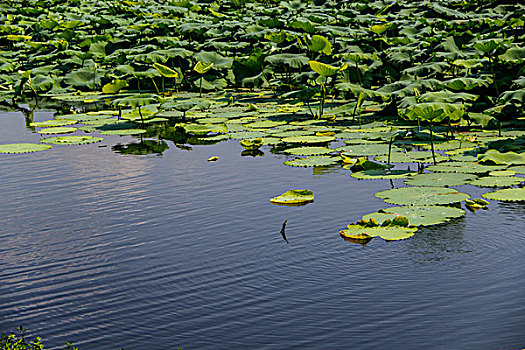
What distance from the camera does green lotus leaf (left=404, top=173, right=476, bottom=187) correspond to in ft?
18.6

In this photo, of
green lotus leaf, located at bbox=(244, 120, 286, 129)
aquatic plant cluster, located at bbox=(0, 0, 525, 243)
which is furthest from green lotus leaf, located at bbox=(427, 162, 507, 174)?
green lotus leaf, located at bbox=(244, 120, 286, 129)

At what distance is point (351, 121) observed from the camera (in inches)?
368

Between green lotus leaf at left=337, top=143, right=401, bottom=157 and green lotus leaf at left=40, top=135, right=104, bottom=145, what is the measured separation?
9.92 feet

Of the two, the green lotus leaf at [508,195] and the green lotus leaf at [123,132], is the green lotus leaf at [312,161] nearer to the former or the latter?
the green lotus leaf at [508,195]

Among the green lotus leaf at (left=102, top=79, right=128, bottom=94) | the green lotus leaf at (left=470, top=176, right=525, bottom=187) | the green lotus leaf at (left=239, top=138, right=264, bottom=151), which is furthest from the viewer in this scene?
the green lotus leaf at (left=102, top=79, right=128, bottom=94)

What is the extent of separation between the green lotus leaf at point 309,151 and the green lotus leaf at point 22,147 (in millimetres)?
2796

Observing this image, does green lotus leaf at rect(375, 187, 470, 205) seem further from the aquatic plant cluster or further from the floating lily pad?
the floating lily pad

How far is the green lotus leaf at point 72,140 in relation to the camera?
8.11 metres

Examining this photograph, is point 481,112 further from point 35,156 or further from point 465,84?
point 35,156

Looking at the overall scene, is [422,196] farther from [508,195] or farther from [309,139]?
[309,139]

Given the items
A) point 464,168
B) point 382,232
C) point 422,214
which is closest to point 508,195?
point 422,214

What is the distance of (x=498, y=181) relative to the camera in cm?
568

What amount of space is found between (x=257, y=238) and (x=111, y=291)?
45.9 inches

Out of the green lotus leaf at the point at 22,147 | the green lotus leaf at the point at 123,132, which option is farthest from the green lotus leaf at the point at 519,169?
the green lotus leaf at the point at 22,147
